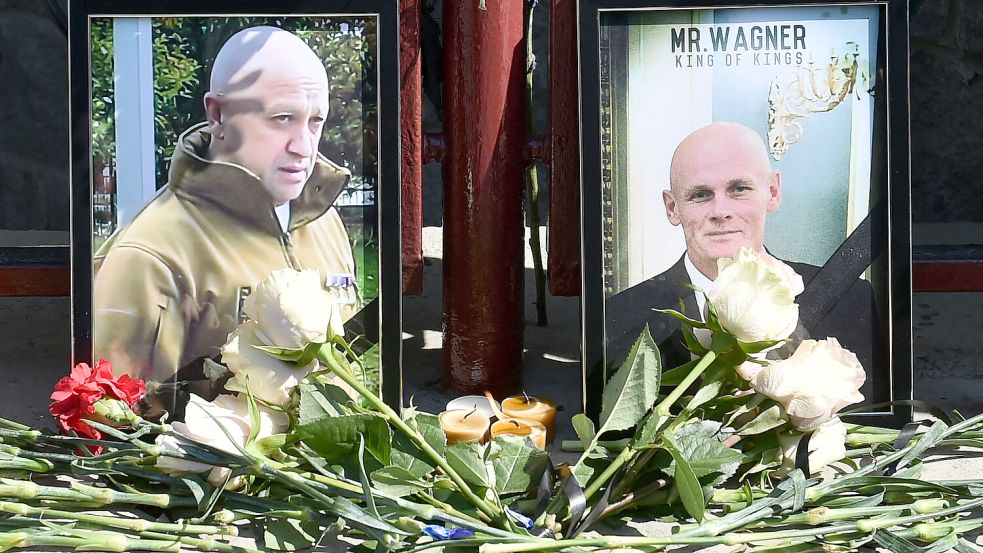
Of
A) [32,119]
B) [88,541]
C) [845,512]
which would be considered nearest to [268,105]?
[88,541]

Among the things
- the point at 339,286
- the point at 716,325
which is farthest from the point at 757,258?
the point at 339,286

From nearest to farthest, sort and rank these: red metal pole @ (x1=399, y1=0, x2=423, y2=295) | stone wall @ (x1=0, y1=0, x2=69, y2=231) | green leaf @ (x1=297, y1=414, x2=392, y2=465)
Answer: green leaf @ (x1=297, y1=414, x2=392, y2=465) < red metal pole @ (x1=399, y1=0, x2=423, y2=295) < stone wall @ (x1=0, y1=0, x2=69, y2=231)

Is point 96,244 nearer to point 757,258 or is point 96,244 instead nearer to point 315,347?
point 315,347

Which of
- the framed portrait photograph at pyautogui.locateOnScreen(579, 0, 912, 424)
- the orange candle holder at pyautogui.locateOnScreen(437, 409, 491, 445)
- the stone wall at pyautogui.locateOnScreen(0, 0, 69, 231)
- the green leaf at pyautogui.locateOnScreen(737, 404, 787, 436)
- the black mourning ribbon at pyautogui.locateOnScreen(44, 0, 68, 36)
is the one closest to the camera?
the green leaf at pyautogui.locateOnScreen(737, 404, 787, 436)

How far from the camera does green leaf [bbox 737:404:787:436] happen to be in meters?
1.23

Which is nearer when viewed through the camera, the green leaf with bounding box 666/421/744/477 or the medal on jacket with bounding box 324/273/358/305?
the green leaf with bounding box 666/421/744/477

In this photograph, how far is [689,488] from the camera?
1078 mm

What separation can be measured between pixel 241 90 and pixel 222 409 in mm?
475

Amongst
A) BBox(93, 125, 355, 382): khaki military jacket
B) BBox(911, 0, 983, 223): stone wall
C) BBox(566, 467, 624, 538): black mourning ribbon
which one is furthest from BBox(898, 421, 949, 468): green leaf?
BBox(911, 0, 983, 223): stone wall

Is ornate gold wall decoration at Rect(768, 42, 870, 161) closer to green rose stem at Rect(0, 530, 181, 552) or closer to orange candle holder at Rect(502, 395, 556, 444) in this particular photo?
orange candle holder at Rect(502, 395, 556, 444)

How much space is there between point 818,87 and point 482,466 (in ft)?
2.46

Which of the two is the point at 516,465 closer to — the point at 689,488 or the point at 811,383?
the point at 689,488

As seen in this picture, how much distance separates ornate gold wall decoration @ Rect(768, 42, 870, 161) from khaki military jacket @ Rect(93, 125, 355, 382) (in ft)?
1.99

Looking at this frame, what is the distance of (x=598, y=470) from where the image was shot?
126cm
